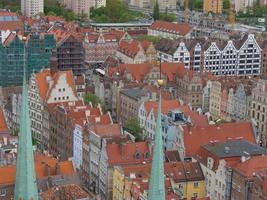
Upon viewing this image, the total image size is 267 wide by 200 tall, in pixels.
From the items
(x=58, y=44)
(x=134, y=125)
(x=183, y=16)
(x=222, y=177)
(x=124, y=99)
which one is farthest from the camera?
(x=183, y=16)

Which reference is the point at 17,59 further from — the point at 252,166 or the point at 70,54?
the point at 252,166

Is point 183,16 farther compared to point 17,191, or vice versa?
point 183,16

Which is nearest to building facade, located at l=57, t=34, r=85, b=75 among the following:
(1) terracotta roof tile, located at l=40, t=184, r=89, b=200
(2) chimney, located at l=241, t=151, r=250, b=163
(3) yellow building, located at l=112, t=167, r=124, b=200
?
(3) yellow building, located at l=112, t=167, r=124, b=200

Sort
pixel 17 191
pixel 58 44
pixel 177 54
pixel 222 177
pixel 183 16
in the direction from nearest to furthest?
1. pixel 17 191
2. pixel 222 177
3. pixel 58 44
4. pixel 177 54
5. pixel 183 16

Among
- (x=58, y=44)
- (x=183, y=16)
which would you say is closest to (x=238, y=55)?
(x=58, y=44)

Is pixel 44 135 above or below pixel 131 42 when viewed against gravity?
below

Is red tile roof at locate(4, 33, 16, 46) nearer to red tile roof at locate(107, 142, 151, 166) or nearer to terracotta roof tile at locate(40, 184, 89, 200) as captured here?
red tile roof at locate(107, 142, 151, 166)

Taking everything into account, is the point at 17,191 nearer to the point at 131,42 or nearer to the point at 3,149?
the point at 3,149

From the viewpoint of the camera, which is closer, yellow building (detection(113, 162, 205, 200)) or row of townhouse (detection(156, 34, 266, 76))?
yellow building (detection(113, 162, 205, 200))
